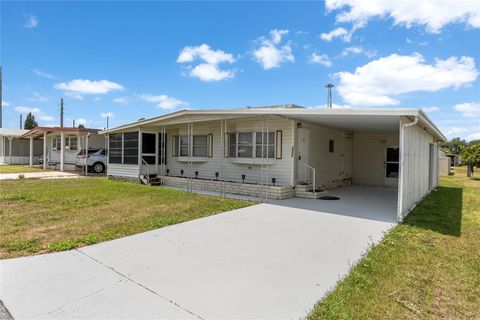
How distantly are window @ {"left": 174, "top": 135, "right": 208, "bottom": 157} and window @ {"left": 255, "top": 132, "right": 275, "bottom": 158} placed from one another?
268 centimetres

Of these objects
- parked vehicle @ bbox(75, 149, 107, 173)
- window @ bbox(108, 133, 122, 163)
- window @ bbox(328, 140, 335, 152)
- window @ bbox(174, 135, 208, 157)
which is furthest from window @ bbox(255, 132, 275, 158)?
parked vehicle @ bbox(75, 149, 107, 173)

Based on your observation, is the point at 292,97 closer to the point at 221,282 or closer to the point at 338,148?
the point at 338,148

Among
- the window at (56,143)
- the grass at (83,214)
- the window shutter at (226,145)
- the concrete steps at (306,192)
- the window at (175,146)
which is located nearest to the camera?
the grass at (83,214)

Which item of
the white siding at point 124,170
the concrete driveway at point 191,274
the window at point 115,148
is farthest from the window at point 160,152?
the concrete driveway at point 191,274

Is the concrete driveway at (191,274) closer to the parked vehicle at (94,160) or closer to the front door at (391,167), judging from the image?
the front door at (391,167)

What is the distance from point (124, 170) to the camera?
45.7ft

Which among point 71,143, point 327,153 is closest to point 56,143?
point 71,143

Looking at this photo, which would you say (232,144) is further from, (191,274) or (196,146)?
(191,274)

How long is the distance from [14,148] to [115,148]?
18906mm

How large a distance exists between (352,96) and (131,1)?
2332 centimetres

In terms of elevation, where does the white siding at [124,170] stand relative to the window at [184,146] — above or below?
below

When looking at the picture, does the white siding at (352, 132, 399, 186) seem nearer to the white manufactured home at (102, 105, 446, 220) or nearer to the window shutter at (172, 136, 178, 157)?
the white manufactured home at (102, 105, 446, 220)

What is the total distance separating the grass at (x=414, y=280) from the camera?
2.77 meters

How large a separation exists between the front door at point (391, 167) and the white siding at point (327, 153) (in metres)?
1.55
